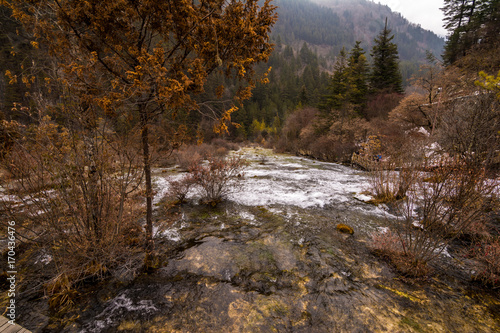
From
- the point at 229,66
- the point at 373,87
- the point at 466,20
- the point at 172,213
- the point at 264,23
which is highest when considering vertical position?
the point at 466,20

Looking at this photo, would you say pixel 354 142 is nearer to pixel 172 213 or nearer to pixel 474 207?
pixel 474 207

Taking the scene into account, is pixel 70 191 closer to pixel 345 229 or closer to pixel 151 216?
pixel 151 216

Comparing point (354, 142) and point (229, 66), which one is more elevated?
point (229, 66)

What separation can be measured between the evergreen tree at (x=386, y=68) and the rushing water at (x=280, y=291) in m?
29.6

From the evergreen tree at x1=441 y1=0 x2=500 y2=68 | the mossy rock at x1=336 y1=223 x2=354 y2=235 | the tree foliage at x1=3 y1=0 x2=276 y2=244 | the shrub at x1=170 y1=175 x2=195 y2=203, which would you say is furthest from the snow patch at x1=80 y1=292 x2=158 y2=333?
the evergreen tree at x1=441 y1=0 x2=500 y2=68

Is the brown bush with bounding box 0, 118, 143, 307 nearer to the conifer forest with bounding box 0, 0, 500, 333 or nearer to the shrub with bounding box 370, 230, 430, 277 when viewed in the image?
the conifer forest with bounding box 0, 0, 500, 333

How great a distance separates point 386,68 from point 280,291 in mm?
34518

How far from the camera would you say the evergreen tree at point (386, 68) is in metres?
27.1

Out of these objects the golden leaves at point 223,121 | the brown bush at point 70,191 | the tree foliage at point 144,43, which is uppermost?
the tree foliage at point 144,43

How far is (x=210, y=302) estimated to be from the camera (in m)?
3.26

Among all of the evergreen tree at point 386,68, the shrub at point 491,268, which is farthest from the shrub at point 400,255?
the evergreen tree at point 386,68

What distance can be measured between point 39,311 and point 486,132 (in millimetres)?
8197

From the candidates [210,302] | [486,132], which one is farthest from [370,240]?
[210,302]

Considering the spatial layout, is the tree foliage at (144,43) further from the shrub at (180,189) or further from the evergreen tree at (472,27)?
the evergreen tree at (472,27)
